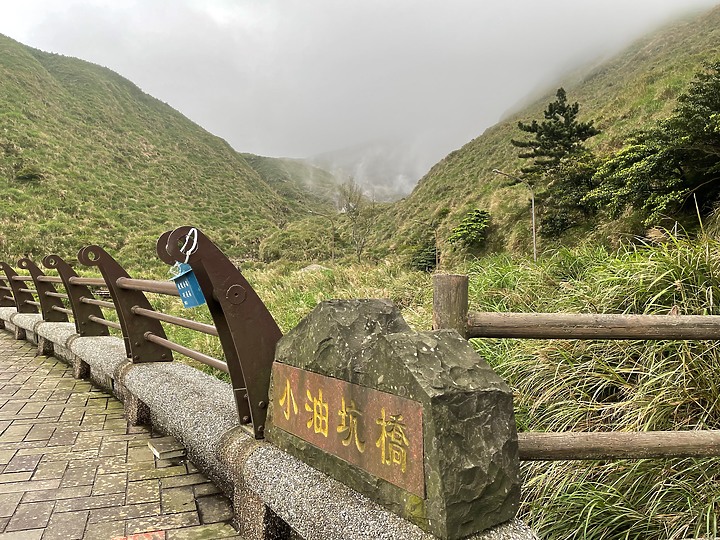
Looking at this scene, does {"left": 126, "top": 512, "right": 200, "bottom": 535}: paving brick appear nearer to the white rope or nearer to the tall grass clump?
the white rope

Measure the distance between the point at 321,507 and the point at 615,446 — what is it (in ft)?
3.09

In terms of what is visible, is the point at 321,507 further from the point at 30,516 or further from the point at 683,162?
the point at 683,162

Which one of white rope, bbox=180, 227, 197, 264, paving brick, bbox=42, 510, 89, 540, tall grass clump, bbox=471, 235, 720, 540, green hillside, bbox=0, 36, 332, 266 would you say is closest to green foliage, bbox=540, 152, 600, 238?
tall grass clump, bbox=471, 235, 720, 540

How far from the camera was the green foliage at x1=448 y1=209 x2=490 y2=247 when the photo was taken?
21250 mm

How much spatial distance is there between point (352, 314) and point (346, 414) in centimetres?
35

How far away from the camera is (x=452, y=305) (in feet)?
5.40

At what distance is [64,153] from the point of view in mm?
32531

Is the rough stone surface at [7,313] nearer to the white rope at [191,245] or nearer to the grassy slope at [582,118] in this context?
the white rope at [191,245]

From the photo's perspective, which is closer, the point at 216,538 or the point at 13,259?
the point at 216,538

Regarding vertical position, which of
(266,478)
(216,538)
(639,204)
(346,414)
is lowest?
(216,538)

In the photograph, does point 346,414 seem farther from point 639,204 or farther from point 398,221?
point 398,221

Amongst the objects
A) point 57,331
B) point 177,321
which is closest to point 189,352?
point 177,321

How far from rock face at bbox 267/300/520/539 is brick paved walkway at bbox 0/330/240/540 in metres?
1.25

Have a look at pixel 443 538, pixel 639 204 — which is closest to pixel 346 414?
pixel 443 538
